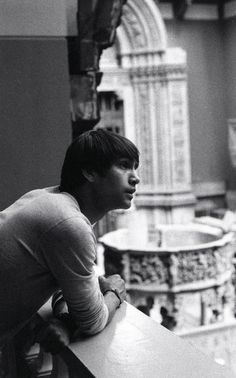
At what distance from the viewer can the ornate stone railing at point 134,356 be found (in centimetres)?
114

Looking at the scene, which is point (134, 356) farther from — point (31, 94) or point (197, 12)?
point (197, 12)

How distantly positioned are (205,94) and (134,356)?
835 cm

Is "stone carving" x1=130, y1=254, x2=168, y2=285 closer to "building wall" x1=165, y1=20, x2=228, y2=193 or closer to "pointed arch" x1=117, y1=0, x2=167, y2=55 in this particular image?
"pointed arch" x1=117, y1=0, x2=167, y2=55

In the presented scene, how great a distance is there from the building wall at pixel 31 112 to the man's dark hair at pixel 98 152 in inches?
38.9

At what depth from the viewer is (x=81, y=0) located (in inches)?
107

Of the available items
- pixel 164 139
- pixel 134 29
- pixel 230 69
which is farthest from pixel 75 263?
pixel 230 69

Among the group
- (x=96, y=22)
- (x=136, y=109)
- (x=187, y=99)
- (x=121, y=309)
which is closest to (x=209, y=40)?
(x=187, y=99)

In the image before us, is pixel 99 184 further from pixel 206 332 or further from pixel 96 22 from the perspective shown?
pixel 206 332

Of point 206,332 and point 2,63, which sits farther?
point 206,332

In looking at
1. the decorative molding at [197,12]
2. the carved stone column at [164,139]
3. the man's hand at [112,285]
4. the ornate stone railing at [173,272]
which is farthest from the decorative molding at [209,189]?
the man's hand at [112,285]

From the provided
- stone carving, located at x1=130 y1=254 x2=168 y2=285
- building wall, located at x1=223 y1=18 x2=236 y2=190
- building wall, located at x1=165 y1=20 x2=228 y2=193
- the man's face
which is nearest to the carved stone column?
building wall, located at x1=165 y1=20 x2=228 y2=193

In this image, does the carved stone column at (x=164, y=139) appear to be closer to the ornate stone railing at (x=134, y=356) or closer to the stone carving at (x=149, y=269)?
the stone carving at (x=149, y=269)

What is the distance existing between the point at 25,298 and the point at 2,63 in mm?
1254

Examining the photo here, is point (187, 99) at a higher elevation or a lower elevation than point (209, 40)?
lower
